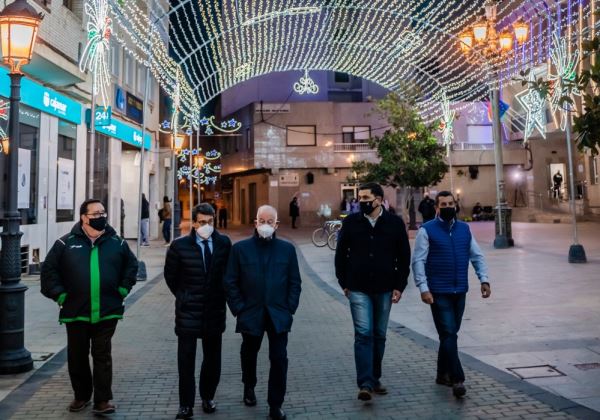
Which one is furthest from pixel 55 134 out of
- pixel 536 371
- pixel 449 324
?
pixel 536 371

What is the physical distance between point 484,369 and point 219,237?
299cm

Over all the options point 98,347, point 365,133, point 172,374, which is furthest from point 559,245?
point 365,133

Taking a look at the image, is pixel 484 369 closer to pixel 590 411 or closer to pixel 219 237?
pixel 590 411

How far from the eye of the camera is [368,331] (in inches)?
Answer: 185

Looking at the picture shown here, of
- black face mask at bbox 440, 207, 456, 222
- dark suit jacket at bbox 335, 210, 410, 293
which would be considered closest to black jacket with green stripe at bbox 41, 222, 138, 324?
dark suit jacket at bbox 335, 210, 410, 293

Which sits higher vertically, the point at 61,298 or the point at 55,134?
the point at 55,134

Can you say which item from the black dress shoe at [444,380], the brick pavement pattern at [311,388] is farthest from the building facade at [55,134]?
the black dress shoe at [444,380]

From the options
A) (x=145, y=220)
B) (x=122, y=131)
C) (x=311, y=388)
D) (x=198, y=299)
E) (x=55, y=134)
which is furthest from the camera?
(x=145, y=220)

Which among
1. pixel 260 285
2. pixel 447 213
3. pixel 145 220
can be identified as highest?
pixel 145 220

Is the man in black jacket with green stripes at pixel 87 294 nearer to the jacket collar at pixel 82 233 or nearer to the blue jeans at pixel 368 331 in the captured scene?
the jacket collar at pixel 82 233

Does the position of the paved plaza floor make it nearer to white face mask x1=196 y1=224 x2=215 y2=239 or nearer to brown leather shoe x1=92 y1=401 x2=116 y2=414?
brown leather shoe x1=92 y1=401 x2=116 y2=414

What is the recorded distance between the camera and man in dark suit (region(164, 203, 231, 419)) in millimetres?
4320

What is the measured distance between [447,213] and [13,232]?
4.46 metres

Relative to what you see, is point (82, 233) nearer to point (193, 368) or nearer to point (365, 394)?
point (193, 368)
